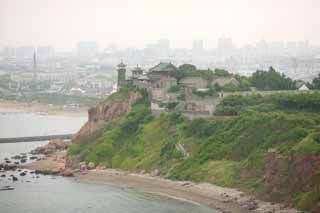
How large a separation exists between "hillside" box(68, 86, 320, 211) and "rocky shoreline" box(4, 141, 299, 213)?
384mm

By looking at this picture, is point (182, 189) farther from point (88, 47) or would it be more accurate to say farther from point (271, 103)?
point (88, 47)

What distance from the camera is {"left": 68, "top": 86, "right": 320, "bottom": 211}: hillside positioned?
22.8m

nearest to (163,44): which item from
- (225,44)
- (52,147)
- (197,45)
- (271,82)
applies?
(197,45)

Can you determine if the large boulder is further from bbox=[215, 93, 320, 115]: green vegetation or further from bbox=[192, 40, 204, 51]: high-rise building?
bbox=[192, 40, 204, 51]: high-rise building

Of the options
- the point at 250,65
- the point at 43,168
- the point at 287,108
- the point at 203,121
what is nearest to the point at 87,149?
the point at 43,168

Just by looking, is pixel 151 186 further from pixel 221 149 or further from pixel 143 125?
pixel 143 125

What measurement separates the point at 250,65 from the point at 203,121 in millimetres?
72982

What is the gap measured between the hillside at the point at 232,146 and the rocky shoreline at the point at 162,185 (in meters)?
0.38

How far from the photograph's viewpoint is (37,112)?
64.1 metres

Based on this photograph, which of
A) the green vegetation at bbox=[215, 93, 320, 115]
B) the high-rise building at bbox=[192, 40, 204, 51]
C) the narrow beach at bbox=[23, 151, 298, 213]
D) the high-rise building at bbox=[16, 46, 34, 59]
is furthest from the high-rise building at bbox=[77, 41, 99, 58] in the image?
the green vegetation at bbox=[215, 93, 320, 115]

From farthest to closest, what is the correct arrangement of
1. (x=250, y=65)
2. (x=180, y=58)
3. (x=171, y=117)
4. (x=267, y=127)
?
(x=180, y=58), (x=250, y=65), (x=171, y=117), (x=267, y=127)

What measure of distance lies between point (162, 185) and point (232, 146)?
2.68 meters

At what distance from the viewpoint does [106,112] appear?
3588cm

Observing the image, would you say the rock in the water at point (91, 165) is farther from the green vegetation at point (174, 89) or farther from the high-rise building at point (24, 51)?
the high-rise building at point (24, 51)
